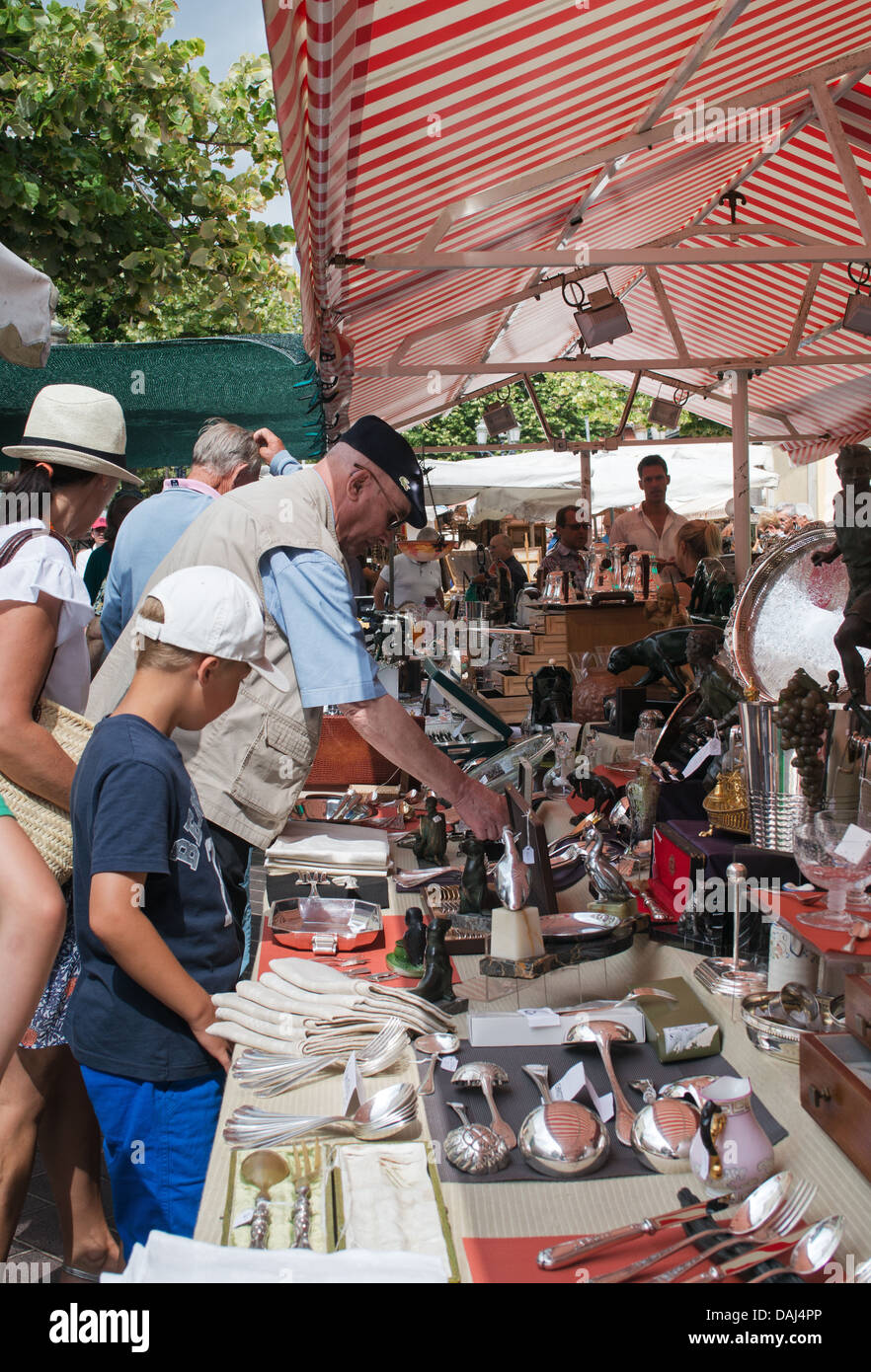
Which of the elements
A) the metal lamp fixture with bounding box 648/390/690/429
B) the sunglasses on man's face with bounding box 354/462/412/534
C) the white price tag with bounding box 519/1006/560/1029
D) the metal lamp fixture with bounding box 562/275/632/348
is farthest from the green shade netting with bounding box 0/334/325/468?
the metal lamp fixture with bounding box 648/390/690/429

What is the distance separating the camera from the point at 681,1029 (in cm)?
176

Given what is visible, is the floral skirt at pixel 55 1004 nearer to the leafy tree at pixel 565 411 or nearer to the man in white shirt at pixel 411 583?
the man in white shirt at pixel 411 583

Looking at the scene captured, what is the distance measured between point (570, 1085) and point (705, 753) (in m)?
1.29

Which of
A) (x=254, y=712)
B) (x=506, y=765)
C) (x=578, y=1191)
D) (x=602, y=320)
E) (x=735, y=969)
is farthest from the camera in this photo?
(x=602, y=320)

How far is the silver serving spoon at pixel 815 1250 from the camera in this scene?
1.18 m

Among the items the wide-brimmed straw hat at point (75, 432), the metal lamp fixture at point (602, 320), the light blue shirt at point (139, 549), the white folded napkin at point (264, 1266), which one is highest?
the metal lamp fixture at point (602, 320)

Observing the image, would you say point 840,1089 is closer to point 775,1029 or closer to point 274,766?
point 775,1029

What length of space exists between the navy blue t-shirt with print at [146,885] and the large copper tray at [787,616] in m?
1.44

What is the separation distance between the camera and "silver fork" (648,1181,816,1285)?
1.19 m

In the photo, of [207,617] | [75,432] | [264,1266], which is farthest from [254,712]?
[264,1266]

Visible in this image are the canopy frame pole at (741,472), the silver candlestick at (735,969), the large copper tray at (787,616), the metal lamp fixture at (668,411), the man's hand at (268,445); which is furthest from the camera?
the metal lamp fixture at (668,411)

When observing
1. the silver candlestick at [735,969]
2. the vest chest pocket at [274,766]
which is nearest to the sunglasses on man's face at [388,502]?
the vest chest pocket at [274,766]

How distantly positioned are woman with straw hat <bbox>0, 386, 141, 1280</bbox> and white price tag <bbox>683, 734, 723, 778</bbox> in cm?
150

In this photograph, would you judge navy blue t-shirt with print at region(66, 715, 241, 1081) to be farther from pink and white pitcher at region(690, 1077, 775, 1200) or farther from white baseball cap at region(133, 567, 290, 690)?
pink and white pitcher at region(690, 1077, 775, 1200)
